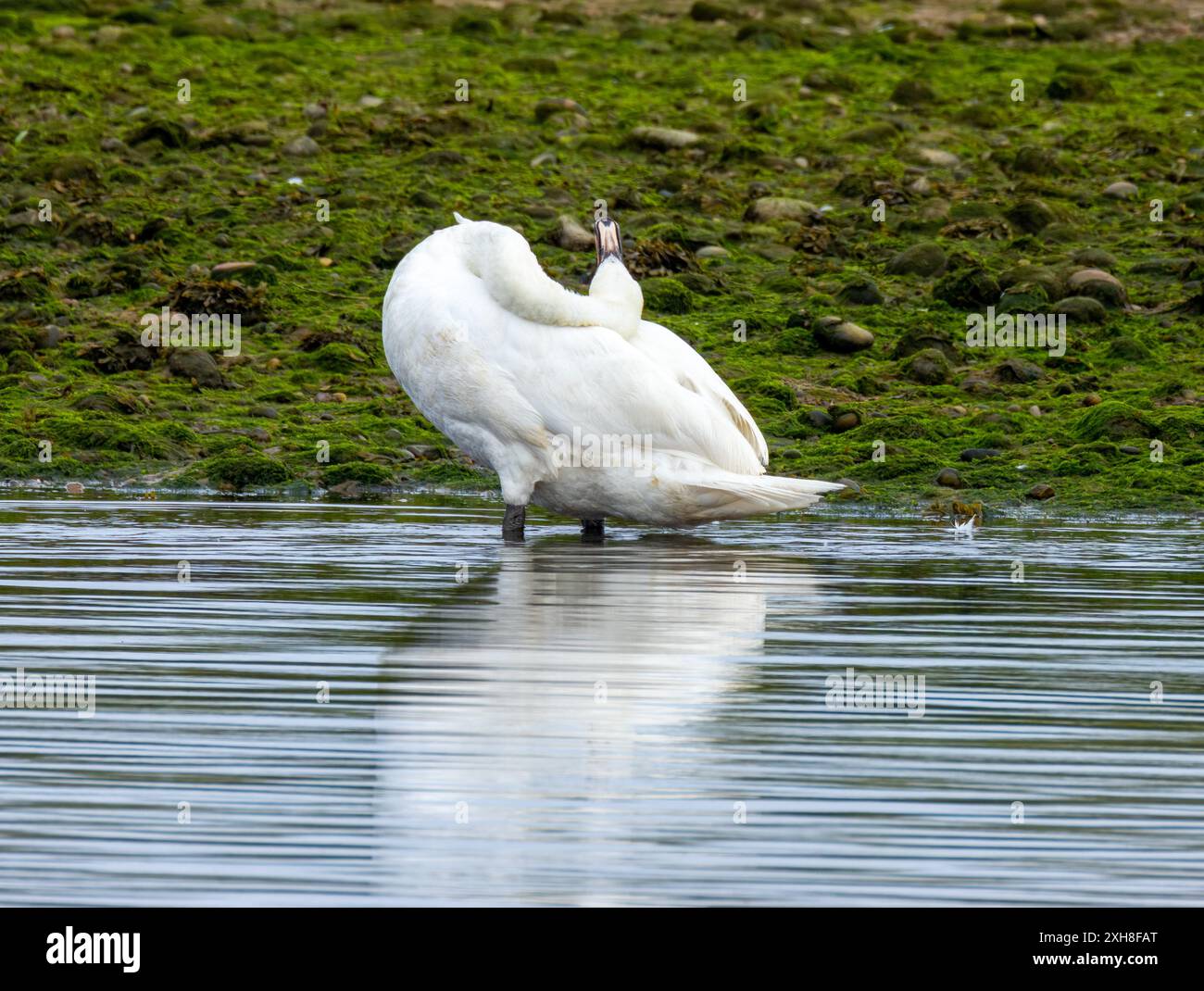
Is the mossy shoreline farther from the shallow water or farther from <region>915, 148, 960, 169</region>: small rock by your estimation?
the shallow water

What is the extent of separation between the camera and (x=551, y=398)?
11.6 meters

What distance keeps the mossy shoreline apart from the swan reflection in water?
5.04 meters

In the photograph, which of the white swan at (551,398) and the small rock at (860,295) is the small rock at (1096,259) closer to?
the small rock at (860,295)

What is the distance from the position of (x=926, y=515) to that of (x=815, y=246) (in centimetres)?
660

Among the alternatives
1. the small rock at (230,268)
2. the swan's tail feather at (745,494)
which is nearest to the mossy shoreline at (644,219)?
the small rock at (230,268)

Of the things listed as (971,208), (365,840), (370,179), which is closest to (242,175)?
(370,179)

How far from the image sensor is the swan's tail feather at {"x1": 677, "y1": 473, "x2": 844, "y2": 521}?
1162 cm

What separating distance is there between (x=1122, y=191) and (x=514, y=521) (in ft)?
36.3

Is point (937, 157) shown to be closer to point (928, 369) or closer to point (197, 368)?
point (928, 369)

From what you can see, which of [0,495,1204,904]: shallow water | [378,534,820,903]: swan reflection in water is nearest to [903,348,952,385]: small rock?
[0,495,1204,904]: shallow water

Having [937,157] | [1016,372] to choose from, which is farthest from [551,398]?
[937,157]

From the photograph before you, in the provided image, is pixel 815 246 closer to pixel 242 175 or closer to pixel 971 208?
pixel 971 208

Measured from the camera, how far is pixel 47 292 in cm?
1761

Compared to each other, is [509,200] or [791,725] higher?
[509,200]
